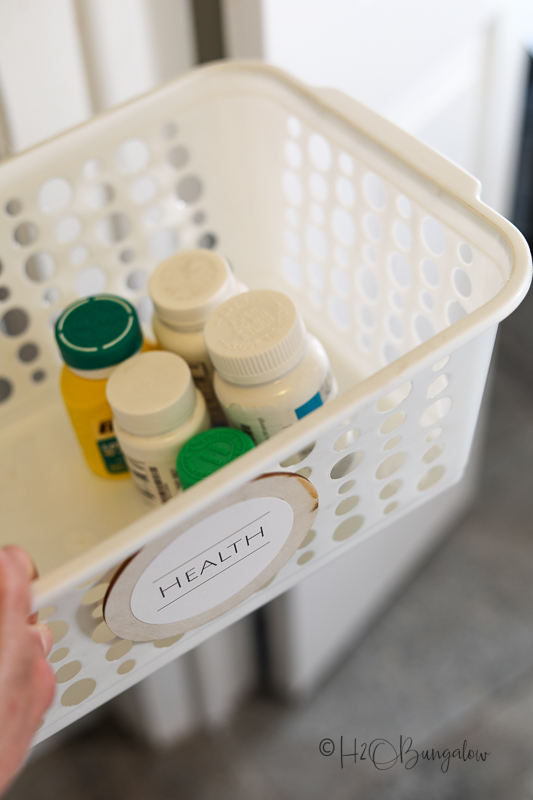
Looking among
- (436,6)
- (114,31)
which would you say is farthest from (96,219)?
(436,6)

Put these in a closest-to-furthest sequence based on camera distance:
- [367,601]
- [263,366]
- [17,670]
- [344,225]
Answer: [17,670], [263,366], [344,225], [367,601]

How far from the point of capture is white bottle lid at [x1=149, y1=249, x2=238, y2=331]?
1.59 feet

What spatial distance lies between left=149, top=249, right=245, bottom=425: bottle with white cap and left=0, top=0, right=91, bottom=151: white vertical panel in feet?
0.70

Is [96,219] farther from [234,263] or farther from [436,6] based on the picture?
[436,6]

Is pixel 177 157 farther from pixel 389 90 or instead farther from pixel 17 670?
pixel 17 670

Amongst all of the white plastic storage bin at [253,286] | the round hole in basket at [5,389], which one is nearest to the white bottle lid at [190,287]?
the white plastic storage bin at [253,286]

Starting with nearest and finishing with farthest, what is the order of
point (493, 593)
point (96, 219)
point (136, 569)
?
point (136, 569), point (96, 219), point (493, 593)

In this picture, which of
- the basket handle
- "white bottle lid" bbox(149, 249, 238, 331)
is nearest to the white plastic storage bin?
the basket handle

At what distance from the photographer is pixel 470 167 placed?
3.12 feet

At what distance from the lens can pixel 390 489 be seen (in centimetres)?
47

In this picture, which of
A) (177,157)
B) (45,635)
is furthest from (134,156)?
(45,635)

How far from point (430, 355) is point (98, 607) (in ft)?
0.66

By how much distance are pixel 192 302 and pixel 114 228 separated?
0.25 metres

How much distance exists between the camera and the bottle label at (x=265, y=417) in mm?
439
